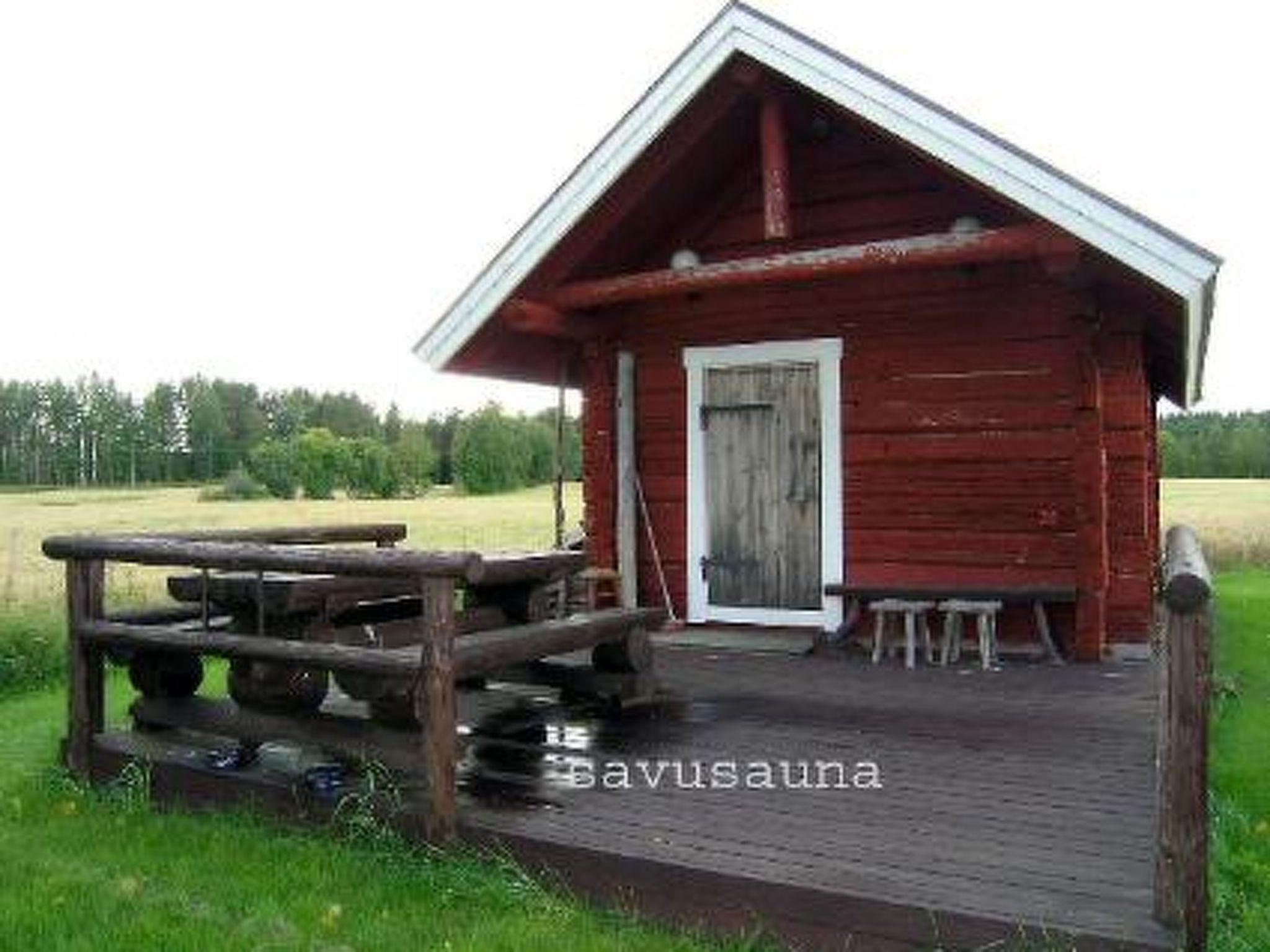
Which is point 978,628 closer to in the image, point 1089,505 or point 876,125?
point 1089,505

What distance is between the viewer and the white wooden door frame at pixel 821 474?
8.75 m

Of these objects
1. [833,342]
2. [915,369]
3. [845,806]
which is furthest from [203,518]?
[845,806]

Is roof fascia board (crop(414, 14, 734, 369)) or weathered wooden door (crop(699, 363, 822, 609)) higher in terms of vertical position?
roof fascia board (crop(414, 14, 734, 369))

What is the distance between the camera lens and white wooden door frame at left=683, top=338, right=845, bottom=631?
28.7 feet

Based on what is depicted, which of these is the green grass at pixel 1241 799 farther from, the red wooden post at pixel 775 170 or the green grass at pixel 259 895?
the red wooden post at pixel 775 170

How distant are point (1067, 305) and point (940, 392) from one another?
1.04 meters

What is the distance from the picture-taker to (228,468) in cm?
9938

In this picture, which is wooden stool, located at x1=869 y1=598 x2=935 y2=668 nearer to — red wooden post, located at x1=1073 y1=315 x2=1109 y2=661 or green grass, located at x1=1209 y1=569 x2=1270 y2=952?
red wooden post, located at x1=1073 y1=315 x2=1109 y2=661

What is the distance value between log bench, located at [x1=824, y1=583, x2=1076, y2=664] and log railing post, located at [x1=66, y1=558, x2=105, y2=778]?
4.91 meters

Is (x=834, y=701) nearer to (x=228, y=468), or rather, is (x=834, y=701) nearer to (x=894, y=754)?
(x=894, y=754)

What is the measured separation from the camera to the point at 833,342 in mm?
8734

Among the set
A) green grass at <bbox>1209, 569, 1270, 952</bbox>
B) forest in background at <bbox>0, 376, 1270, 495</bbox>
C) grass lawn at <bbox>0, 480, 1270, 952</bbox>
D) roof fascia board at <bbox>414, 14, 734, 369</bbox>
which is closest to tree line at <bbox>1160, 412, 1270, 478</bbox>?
forest in background at <bbox>0, 376, 1270, 495</bbox>

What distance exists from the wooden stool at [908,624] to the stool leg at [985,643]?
0.38 m

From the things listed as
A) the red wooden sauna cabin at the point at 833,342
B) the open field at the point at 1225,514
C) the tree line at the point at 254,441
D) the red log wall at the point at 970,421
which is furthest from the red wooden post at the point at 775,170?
the tree line at the point at 254,441
